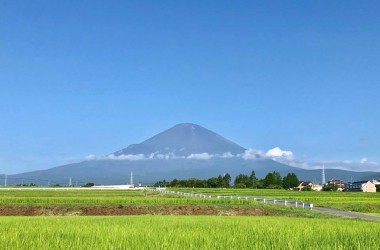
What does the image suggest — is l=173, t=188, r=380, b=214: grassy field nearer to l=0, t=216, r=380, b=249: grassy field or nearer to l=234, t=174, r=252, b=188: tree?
l=0, t=216, r=380, b=249: grassy field

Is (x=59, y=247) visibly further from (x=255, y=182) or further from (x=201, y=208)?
(x=255, y=182)

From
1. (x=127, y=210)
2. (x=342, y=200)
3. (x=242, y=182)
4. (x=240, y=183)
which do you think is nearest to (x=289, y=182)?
(x=242, y=182)

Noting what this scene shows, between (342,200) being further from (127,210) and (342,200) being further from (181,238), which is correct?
(181,238)

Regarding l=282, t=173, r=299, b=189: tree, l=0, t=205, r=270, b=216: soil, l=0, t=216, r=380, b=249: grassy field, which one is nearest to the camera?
l=0, t=216, r=380, b=249: grassy field

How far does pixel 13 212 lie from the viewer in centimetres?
3731

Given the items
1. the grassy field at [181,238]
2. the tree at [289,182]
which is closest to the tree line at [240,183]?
the tree at [289,182]

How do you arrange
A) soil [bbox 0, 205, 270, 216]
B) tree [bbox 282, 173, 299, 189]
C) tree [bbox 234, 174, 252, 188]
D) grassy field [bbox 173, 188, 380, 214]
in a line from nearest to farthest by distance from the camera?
soil [bbox 0, 205, 270, 216], grassy field [bbox 173, 188, 380, 214], tree [bbox 234, 174, 252, 188], tree [bbox 282, 173, 299, 189]

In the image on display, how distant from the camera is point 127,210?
3866cm

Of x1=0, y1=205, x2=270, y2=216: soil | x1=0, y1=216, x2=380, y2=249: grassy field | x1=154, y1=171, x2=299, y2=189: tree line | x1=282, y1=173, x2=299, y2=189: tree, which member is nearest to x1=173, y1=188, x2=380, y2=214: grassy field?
x1=0, y1=205, x2=270, y2=216: soil

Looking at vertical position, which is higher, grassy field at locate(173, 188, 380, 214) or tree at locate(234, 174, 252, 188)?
tree at locate(234, 174, 252, 188)

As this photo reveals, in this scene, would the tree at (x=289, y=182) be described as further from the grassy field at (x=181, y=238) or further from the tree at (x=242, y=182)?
the grassy field at (x=181, y=238)

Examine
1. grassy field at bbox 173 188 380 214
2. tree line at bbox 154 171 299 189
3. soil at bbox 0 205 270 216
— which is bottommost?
soil at bbox 0 205 270 216

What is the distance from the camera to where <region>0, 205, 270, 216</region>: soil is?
3733 cm

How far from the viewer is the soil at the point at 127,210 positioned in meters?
37.3
